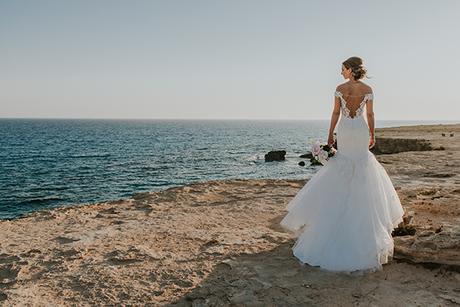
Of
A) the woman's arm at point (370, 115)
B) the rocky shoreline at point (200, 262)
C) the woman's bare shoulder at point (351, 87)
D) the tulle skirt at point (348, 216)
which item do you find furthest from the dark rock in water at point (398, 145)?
the tulle skirt at point (348, 216)

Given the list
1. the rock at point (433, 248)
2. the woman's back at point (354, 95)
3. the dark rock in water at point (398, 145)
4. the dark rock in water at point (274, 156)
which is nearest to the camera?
the rock at point (433, 248)

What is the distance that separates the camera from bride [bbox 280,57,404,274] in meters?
5.81

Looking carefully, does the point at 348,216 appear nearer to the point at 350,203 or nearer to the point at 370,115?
the point at 350,203

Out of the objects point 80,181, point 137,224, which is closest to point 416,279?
point 137,224

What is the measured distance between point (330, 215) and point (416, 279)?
148cm

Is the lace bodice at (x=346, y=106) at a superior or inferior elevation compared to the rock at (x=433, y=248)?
superior

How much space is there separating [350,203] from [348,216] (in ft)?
0.68

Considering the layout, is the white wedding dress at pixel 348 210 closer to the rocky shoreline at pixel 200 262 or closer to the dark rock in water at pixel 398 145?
the rocky shoreline at pixel 200 262

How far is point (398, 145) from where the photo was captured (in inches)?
1439

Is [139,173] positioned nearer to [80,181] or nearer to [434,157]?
[80,181]

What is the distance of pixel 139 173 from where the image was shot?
40.4 m

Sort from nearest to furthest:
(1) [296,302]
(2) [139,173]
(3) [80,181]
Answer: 1. (1) [296,302]
2. (3) [80,181]
3. (2) [139,173]

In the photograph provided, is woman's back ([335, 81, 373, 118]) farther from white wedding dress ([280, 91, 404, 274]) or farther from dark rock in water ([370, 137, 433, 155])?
dark rock in water ([370, 137, 433, 155])

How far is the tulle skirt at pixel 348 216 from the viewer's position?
5.78 metres
